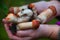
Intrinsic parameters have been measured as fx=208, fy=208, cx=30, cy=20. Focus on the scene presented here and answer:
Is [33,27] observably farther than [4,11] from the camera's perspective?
No

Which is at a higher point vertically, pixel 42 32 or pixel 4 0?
pixel 4 0

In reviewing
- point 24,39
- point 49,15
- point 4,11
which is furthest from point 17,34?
point 4,11

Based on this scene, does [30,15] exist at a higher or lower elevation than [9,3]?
lower

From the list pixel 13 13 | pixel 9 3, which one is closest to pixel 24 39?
pixel 13 13

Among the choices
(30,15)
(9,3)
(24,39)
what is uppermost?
(9,3)

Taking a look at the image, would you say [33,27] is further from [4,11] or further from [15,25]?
[4,11]

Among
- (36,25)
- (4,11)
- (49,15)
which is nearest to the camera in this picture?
(36,25)

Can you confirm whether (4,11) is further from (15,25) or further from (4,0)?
(15,25)

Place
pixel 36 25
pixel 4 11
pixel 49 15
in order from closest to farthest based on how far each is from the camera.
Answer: pixel 36 25 → pixel 49 15 → pixel 4 11

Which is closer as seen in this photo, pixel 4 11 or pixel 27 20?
pixel 27 20
